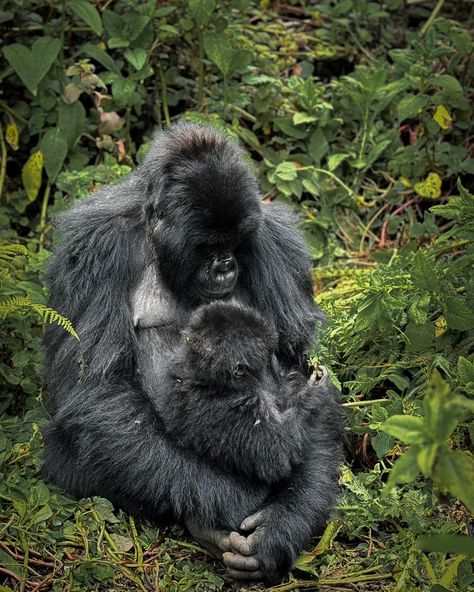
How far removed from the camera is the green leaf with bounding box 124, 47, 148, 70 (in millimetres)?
6180

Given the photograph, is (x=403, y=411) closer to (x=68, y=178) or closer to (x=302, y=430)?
(x=302, y=430)

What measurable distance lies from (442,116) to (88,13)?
239 centimetres

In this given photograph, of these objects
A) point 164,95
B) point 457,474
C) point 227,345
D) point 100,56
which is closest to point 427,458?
point 457,474

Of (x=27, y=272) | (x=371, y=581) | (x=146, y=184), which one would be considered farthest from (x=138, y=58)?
(x=371, y=581)

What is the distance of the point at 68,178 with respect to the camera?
19.1ft

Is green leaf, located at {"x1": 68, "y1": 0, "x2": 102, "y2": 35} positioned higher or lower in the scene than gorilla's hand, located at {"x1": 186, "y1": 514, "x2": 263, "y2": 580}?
higher

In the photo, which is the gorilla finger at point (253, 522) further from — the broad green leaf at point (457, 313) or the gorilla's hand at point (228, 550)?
the broad green leaf at point (457, 313)

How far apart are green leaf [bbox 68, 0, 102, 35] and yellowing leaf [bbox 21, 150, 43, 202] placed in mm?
863

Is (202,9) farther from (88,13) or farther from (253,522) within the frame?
(253,522)

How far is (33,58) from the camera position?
5.99 meters

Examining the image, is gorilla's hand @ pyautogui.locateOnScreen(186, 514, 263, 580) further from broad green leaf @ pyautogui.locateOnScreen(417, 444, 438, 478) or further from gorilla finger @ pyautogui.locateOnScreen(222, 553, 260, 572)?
broad green leaf @ pyautogui.locateOnScreen(417, 444, 438, 478)

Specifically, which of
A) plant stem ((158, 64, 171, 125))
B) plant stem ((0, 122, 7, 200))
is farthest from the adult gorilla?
plant stem ((158, 64, 171, 125))

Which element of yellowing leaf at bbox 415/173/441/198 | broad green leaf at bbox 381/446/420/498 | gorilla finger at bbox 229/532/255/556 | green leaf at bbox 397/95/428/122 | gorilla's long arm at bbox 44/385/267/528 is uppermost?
broad green leaf at bbox 381/446/420/498

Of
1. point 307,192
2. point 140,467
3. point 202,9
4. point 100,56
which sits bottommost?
point 307,192
